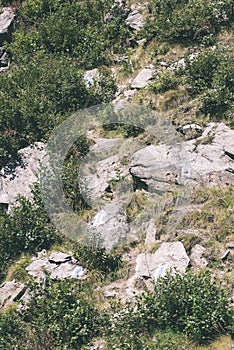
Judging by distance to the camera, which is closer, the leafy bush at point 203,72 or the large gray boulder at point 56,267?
the large gray boulder at point 56,267

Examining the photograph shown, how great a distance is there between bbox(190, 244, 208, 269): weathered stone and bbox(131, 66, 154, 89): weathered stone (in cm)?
611

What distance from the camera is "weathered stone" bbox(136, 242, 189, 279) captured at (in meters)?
10.3

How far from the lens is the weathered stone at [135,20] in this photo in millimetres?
17984

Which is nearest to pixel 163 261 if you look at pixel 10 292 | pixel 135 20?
pixel 10 292

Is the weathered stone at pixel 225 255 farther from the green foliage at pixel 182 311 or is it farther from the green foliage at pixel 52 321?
the green foliage at pixel 52 321

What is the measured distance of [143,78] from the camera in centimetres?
1570

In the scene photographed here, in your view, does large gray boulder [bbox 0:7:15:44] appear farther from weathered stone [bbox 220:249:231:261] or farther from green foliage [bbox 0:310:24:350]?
weathered stone [bbox 220:249:231:261]

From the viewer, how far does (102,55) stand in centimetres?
1717

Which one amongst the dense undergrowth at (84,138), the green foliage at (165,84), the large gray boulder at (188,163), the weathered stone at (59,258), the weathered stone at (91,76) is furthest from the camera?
the weathered stone at (91,76)

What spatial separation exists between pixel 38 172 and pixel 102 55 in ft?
17.1

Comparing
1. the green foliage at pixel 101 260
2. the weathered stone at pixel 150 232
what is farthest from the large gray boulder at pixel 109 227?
the weathered stone at pixel 150 232

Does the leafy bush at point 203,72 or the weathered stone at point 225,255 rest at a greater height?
the leafy bush at point 203,72

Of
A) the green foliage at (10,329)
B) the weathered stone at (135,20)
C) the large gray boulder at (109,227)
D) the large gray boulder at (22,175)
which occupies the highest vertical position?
the weathered stone at (135,20)

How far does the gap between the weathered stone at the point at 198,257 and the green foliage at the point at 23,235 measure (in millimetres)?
3000
